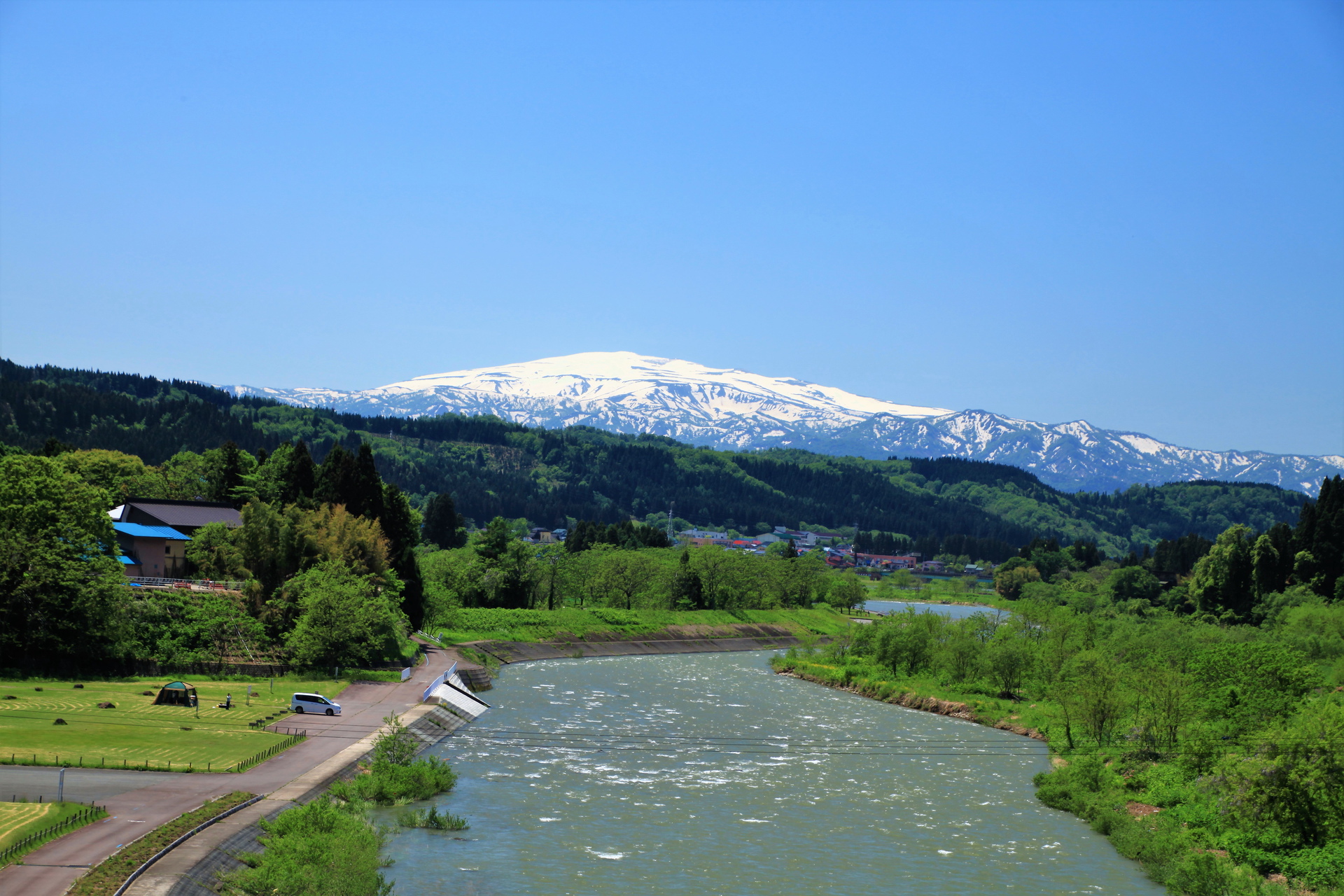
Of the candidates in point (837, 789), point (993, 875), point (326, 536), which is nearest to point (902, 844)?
point (993, 875)

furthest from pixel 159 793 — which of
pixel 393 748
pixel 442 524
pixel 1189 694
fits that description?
pixel 442 524

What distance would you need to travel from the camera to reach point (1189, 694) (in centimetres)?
5338

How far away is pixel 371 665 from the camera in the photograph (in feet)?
232

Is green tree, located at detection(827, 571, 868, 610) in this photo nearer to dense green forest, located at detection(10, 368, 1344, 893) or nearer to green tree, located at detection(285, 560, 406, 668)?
dense green forest, located at detection(10, 368, 1344, 893)

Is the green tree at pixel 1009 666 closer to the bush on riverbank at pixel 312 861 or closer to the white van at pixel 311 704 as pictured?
the white van at pixel 311 704

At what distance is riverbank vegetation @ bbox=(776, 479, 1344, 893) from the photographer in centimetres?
3759

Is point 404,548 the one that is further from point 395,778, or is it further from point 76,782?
point 76,782

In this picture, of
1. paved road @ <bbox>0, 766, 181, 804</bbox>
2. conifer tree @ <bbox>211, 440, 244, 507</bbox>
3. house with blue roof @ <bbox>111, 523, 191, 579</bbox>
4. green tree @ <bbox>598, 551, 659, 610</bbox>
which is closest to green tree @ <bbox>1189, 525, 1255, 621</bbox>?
green tree @ <bbox>598, 551, 659, 610</bbox>

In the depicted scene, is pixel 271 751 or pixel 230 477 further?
pixel 230 477

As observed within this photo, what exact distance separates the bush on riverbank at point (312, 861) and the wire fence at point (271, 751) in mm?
7416

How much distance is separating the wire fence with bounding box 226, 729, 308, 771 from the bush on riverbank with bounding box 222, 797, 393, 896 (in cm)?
742

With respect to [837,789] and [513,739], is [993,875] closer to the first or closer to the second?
[837,789]

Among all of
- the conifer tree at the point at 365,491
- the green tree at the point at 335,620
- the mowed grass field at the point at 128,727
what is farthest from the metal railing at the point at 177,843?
the conifer tree at the point at 365,491

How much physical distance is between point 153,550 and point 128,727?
1446 inches
